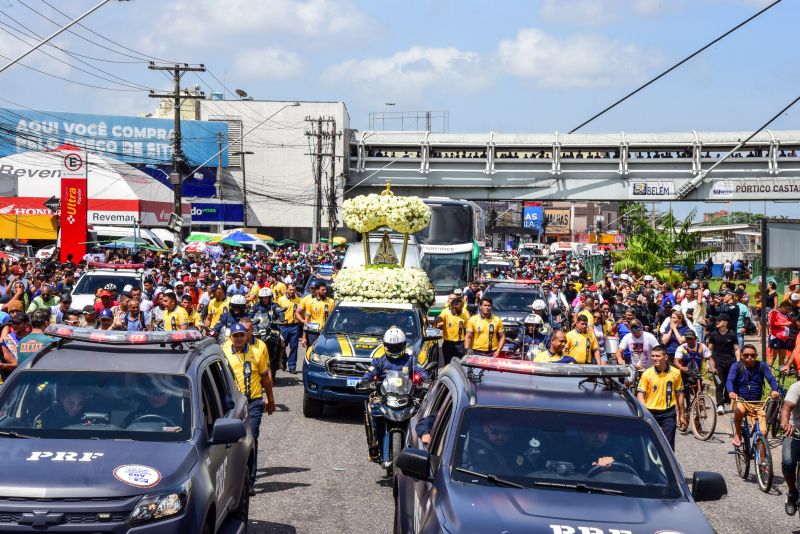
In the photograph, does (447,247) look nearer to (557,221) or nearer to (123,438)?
(123,438)

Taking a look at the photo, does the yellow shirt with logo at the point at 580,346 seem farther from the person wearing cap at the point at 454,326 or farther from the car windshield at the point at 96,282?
the car windshield at the point at 96,282

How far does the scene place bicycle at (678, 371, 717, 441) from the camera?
52.2 feet

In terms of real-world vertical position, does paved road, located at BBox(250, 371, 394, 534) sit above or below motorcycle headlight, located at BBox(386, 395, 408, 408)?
below

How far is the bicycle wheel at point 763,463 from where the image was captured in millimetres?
12234

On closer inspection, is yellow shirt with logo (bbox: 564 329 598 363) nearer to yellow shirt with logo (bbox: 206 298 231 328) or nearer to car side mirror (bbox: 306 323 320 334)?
car side mirror (bbox: 306 323 320 334)

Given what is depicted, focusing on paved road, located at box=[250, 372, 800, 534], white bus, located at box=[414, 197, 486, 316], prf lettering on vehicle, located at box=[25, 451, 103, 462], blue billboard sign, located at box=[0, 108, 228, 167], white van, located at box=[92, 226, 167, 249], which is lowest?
paved road, located at box=[250, 372, 800, 534]

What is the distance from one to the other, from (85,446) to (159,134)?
265ft

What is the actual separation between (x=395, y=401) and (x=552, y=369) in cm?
397

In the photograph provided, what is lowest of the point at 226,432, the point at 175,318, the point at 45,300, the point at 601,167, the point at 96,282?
the point at 226,432

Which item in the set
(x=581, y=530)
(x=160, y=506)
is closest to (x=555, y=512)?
(x=581, y=530)

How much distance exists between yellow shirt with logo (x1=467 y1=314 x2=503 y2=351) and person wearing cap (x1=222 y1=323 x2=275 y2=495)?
7.12m

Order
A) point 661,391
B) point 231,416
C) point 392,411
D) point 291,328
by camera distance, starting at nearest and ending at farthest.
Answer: point 231,416 → point 392,411 → point 661,391 → point 291,328

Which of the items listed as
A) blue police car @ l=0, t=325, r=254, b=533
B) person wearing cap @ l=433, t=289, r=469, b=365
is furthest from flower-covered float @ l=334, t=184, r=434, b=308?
blue police car @ l=0, t=325, r=254, b=533

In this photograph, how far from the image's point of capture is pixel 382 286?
2011cm
